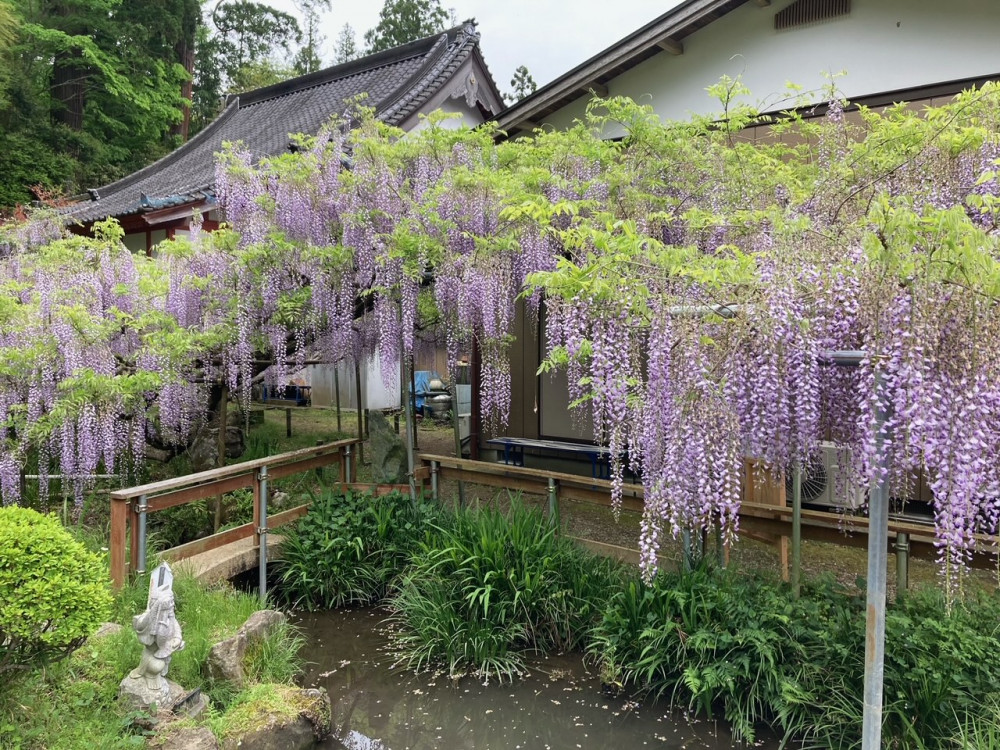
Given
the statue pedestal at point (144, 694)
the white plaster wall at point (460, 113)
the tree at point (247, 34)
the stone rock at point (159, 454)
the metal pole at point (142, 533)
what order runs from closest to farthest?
1. the statue pedestal at point (144, 694)
2. the metal pole at point (142, 533)
3. the stone rock at point (159, 454)
4. the white plaster wall at point (460, 113)
5. the tree at point (247, 34)

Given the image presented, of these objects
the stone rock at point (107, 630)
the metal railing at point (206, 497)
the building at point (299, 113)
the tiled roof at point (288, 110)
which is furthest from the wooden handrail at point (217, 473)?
the tiled roof at point (288, 110)

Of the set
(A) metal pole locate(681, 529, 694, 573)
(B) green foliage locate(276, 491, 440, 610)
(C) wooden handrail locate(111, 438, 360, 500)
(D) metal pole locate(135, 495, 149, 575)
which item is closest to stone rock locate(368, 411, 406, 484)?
(C) wooden handrail locate(111, 438, 360, 500)

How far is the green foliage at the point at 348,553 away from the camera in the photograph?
4930 mm

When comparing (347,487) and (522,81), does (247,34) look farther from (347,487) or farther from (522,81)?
(347,487)

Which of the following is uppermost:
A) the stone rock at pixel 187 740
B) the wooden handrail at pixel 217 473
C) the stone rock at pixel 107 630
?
the wooden handrail at pixel 217 473

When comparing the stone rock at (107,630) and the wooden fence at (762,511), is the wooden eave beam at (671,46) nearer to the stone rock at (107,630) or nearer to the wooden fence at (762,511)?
the wooden fence at (762,511)

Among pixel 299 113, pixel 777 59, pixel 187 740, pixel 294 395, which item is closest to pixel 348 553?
pixel 187 740

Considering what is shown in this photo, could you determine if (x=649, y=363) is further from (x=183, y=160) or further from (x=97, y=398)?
(x=183, y=160)

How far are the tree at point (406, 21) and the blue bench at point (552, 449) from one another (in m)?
24.0

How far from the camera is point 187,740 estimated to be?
2.84 meters

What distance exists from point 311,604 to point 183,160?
11.3 m

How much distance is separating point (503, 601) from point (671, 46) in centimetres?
566

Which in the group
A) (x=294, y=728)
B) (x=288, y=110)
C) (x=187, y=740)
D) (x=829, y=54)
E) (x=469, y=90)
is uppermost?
(x=288, y=110)

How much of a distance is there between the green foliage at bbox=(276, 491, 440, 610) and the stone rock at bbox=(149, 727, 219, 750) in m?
1.97
